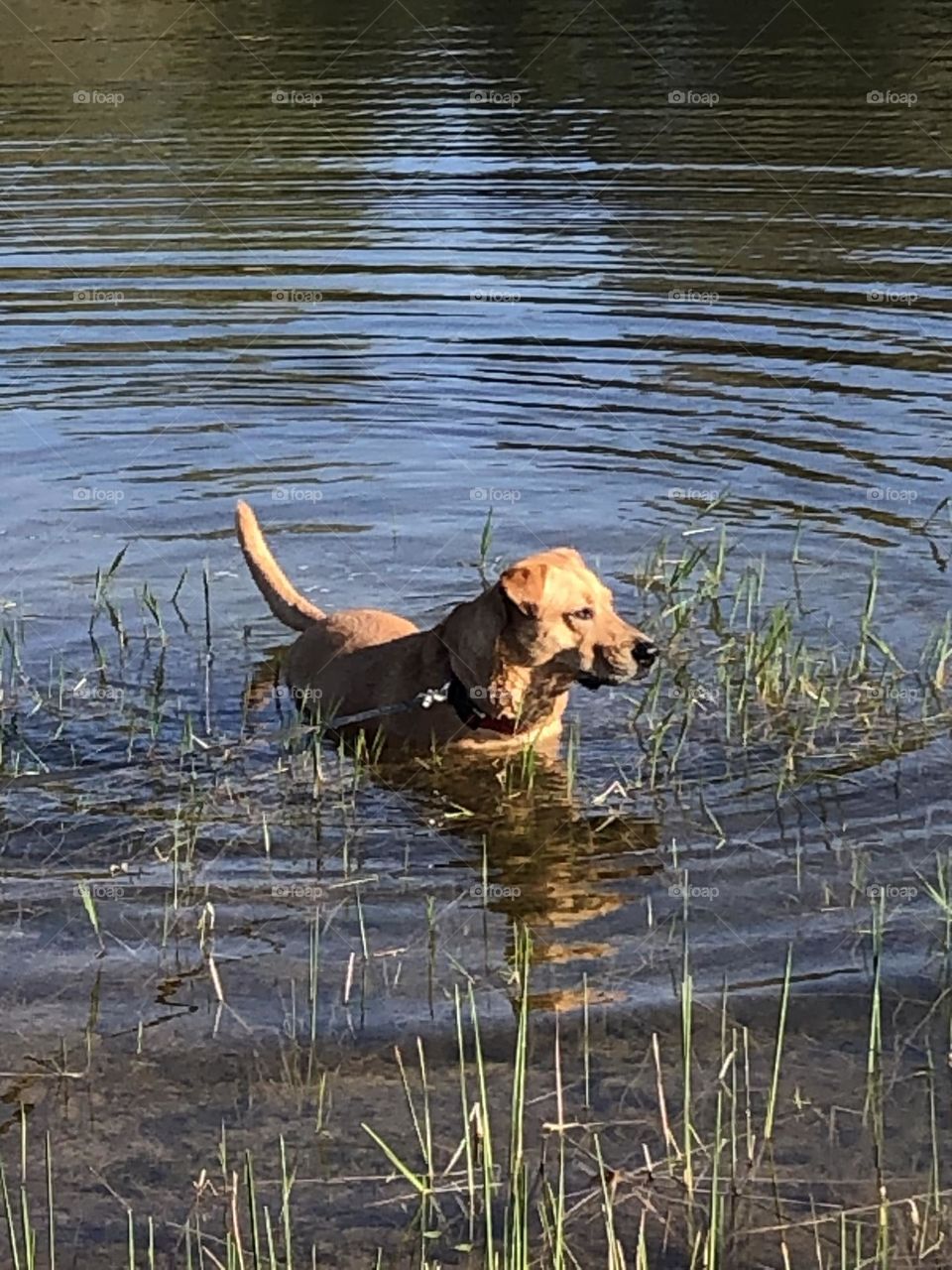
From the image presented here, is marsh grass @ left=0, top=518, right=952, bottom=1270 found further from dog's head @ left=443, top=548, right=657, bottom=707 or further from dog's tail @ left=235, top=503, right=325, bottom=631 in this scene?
dog's tail @ left=235, top=503, right=325, bottom=631

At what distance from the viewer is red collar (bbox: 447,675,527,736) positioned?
22.3 ft

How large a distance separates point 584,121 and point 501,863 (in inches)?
621

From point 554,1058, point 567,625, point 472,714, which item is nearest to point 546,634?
point 567,625

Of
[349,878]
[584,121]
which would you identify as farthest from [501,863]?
[584,121]

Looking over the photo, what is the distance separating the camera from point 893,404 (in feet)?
36.1

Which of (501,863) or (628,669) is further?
(628,669)

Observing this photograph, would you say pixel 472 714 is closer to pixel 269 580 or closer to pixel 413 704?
pixel 413 704

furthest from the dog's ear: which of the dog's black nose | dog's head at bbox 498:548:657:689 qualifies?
the dog's black nose

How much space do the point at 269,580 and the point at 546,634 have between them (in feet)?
5.20

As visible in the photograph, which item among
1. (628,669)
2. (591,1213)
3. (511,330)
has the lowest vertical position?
(591,1213)

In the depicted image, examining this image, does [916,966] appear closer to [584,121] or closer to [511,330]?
[511,330]

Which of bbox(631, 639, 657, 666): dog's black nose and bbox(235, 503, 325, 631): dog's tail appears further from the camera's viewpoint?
bbox(235, 503, 325, 631): dog's tail

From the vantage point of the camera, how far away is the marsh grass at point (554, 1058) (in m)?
4.00

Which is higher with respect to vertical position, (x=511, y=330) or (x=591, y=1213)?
(x=511, y=330)
